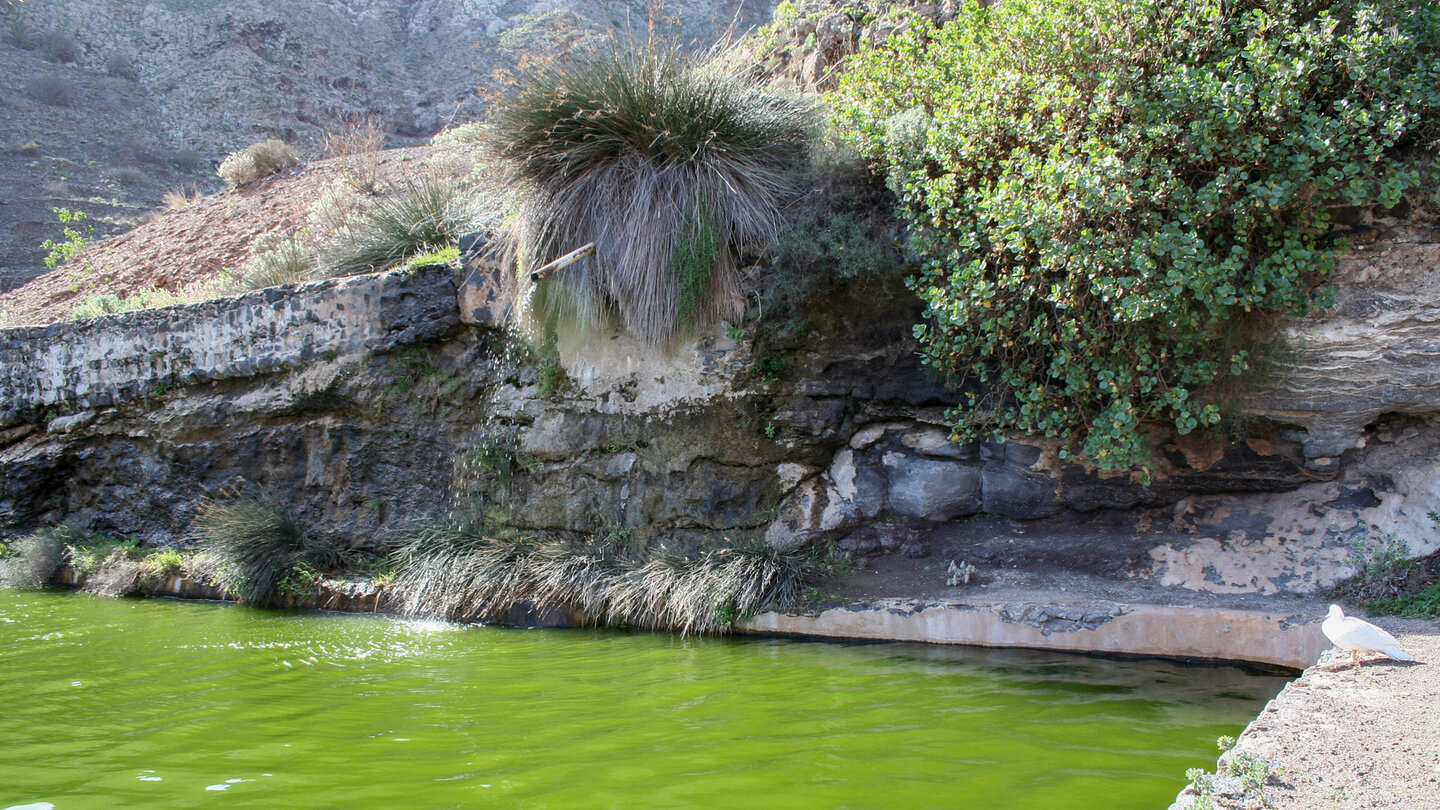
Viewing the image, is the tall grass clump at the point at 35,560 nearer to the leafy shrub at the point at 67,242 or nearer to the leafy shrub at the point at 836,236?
the leafy shrub at the point at 67,242

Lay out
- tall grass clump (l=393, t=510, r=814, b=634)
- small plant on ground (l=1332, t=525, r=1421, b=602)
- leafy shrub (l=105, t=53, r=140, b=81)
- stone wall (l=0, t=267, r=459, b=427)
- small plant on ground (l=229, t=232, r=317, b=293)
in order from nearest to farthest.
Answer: small plant on ground (l=1332, t=525, r=1421, b=602) < tall grass clump (l=393, t=510, r=814, b=634) < stone wall (l=0, t=267, r=459, b=427) < small plant on ground (l=229, t=232, r=317, b=293) < leafy shrub (l=105, t=53, r=140, b=81)

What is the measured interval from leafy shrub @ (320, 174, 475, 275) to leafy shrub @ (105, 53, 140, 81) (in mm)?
18340

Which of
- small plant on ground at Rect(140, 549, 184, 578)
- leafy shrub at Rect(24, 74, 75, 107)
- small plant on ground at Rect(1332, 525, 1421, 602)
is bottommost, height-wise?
small plant on ground at Rect(140, 549, 184, 578)

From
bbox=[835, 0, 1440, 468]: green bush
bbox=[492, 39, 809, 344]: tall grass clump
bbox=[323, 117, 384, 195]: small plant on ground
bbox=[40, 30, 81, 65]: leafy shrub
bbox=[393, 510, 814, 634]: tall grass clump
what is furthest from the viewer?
bbox=[40, 30, 81, 65]: leafy shrub

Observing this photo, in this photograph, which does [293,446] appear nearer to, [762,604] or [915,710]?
[762,604]

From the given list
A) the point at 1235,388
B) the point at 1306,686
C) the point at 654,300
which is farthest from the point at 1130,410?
the point at 654,300

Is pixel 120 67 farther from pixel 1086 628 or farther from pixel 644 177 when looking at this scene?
pixel 1086 628

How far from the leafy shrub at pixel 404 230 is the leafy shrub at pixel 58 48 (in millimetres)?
19198

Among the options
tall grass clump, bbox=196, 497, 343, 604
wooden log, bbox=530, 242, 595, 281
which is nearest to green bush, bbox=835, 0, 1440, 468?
wooden log, bbox=530, 242, 595, 281

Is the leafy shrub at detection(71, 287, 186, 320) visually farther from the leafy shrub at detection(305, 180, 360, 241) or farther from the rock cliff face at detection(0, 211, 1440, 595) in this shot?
the leafy shrub at detection(305, 180, 360, 241)

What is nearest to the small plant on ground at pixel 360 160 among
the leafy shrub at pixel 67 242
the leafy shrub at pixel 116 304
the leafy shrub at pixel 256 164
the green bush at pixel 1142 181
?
the leafy shrub at pixel 256 164

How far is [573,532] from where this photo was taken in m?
6.45

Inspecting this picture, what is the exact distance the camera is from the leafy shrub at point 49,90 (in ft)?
64.0

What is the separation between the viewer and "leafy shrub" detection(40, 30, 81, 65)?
20938 millimetres
